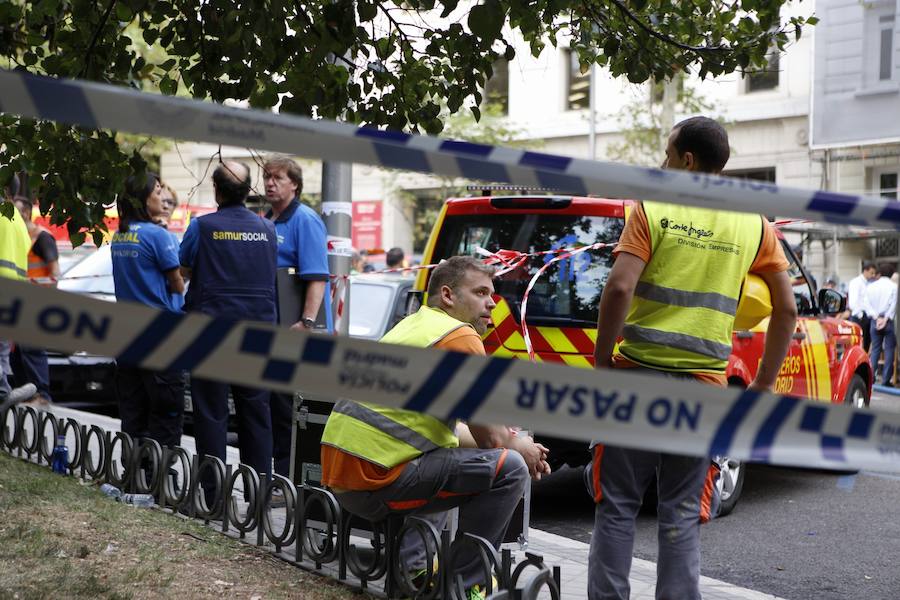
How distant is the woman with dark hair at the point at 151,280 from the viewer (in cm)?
624

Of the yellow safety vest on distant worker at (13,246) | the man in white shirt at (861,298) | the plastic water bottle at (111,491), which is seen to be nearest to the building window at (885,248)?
the man in white shirt at (861,298)

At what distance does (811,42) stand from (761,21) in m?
24.0

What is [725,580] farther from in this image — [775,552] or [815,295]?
[815,295]

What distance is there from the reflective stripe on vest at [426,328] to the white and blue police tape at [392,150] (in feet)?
6.24

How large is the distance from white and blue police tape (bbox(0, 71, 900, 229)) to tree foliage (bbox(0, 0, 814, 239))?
214cm

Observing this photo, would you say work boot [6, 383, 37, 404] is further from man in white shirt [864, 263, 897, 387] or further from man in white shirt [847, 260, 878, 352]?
→ man in white shirt [847, 260, 878, 352]

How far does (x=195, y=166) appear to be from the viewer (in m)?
37.6

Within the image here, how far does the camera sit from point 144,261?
627 centimetres

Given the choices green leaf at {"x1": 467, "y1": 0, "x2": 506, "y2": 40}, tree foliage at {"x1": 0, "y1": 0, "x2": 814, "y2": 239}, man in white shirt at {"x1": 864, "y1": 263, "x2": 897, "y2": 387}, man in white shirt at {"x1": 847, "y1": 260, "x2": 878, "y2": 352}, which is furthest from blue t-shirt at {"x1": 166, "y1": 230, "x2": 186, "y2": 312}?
man in white shirt at {"x1": 847, "y1": 260, "x2": 878, "y2": 352}

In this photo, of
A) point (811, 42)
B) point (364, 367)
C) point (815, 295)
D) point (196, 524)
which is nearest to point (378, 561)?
point (196, 524)

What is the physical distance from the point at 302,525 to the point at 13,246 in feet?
13.8

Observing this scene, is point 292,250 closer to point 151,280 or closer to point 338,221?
point 151,280

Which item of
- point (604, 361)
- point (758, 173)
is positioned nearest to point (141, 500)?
point (604, 361)

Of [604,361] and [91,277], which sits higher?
[604,361]
